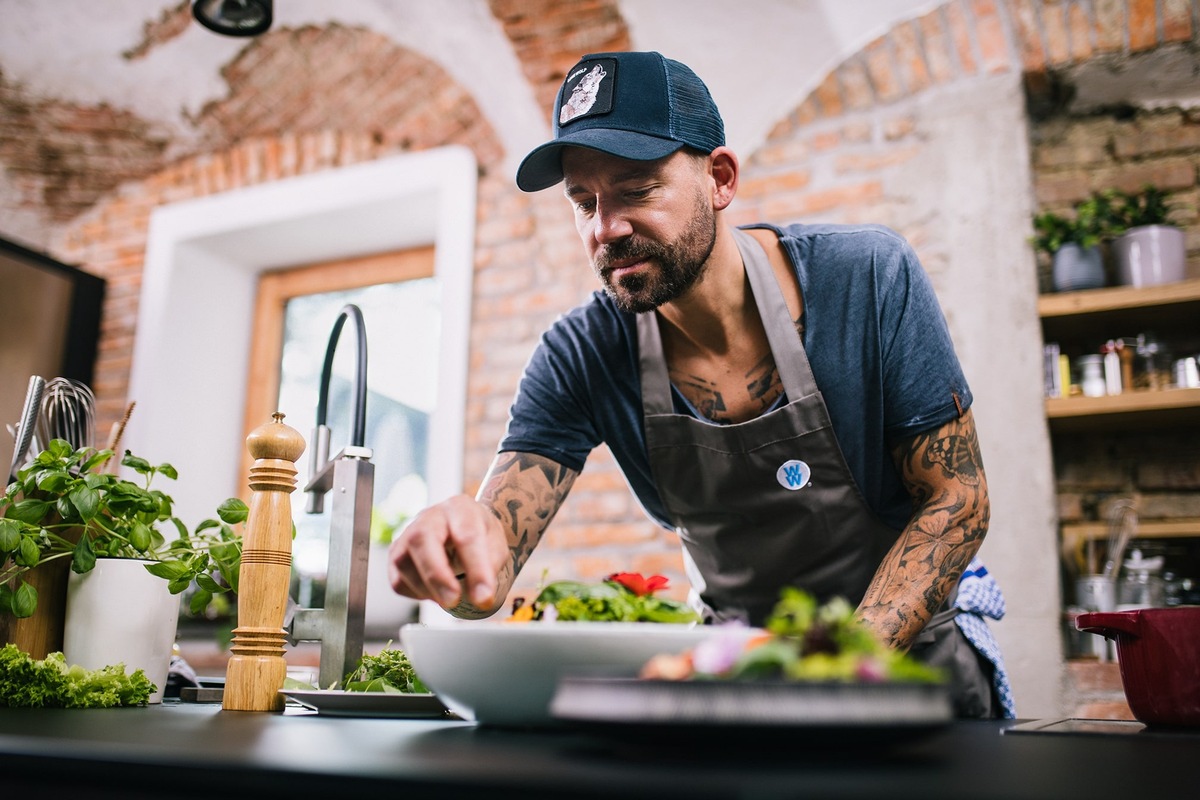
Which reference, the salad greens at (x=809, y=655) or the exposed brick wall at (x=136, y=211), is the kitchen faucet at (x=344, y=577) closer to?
the salad greens at (x=809, y=655)

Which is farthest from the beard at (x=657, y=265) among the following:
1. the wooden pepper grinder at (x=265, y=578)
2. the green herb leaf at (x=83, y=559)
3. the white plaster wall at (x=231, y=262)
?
the white plaster wall at (x=231, y=262)

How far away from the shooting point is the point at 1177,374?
8.93 feet

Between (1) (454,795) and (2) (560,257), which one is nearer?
(1) (454,795)

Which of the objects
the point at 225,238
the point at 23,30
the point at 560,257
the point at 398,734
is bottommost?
the point at 398,734

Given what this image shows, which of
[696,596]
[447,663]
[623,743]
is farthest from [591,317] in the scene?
[623,743]

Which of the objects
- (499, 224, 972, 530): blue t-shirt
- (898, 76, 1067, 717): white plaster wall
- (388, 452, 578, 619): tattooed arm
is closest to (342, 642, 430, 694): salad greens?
(388, 452, 578, 619): tattooed arm

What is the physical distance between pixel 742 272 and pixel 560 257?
187 cm

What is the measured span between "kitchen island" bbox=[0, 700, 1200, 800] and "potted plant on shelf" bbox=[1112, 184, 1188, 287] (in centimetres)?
240

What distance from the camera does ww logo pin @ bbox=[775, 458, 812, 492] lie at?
1.50 m

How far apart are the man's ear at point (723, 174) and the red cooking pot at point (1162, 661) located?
2.82 ft

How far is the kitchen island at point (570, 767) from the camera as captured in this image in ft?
1.33

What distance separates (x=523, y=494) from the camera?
1441mm

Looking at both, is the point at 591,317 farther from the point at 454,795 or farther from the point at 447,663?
the point at 454,795

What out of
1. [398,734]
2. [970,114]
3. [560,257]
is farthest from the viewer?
[560,257]
